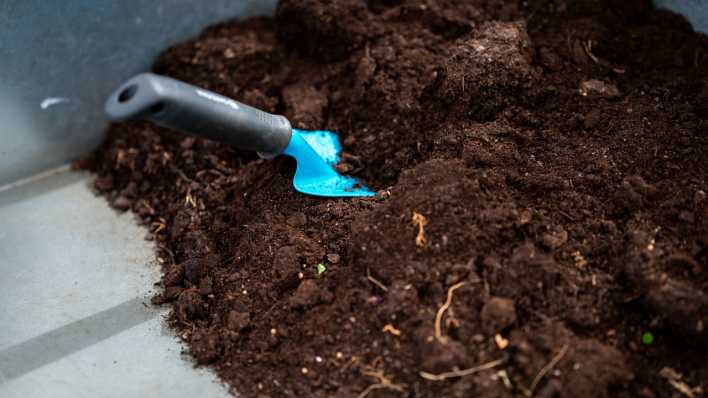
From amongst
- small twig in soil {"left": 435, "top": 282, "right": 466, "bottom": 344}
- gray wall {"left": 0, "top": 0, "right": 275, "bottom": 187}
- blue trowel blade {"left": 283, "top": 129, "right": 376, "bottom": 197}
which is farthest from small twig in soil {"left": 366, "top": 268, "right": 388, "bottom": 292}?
gray wall {"left": 0, "top": 0, "right": 275, "bottom": 187}

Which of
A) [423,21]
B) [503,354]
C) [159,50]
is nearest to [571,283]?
[503,354]

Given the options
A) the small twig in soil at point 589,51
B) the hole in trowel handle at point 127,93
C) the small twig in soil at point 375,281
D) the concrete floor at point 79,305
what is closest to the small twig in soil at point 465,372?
the small twig in soil at point 375,281

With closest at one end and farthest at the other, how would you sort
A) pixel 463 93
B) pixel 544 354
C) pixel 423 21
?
pixel 544 354
pixel 463 93
pixel 423 21

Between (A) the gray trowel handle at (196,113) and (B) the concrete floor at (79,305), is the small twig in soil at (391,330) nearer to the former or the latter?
(B) the concrete floor at (79,305)

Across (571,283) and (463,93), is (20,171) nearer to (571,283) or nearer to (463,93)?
(463,93)

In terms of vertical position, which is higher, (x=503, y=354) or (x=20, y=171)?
(x=503, y=354)

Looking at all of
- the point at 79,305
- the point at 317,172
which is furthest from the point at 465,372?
the point at 79,305
